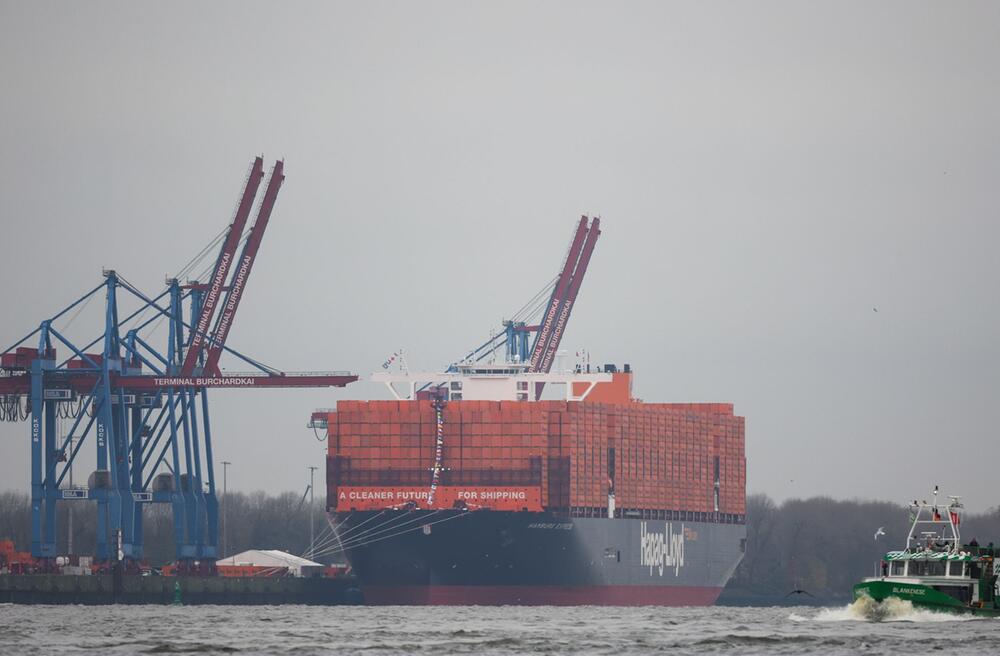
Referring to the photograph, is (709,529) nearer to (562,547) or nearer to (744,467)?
(744,467)

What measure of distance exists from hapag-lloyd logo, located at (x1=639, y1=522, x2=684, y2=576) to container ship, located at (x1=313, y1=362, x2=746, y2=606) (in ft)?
0.44

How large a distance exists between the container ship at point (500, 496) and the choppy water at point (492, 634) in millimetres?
26281

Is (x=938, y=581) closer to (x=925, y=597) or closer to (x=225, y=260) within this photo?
(x=925, y=597)

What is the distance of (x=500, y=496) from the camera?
131875 mm

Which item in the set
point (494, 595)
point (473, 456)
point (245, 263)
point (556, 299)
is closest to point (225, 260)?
point (245, 263)

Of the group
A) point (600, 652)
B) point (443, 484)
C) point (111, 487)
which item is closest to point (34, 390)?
point (111, 487)

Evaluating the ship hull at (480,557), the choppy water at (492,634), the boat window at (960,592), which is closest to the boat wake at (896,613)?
the choppy water at (492,634)

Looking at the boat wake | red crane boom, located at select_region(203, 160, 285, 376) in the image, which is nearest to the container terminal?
red crane boom, located at select_region(203, 160, 285, 376)

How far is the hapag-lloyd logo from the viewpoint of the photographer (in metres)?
142

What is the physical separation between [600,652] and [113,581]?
209 ft

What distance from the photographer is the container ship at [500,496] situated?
424 ft

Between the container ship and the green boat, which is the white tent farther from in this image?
the green boat

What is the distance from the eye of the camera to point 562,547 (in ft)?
433

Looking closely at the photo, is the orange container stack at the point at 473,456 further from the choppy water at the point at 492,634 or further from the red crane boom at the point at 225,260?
the choppy water at the point at 492,634
